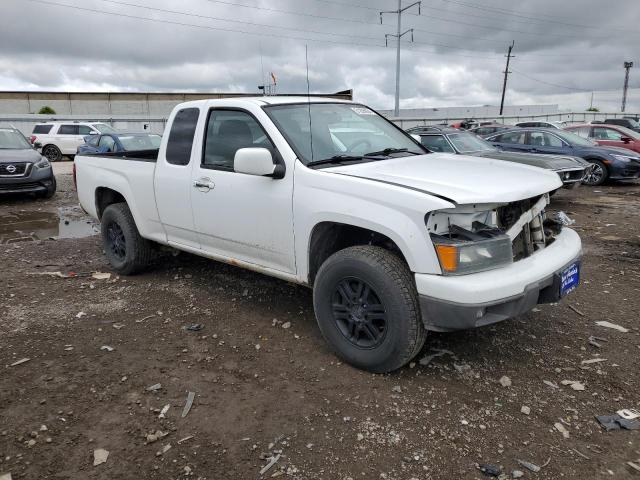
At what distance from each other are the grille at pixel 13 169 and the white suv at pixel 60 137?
1206 cm

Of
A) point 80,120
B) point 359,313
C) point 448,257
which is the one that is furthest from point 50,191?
point 80,120

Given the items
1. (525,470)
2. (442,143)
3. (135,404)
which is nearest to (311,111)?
(135,404)

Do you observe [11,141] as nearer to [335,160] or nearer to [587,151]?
[335,160]

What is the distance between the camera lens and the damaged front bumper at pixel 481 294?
2807mm

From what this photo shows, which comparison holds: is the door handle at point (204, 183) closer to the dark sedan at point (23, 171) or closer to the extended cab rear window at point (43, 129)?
the dark sedan at point (23, 171)

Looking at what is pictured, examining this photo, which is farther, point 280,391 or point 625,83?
point 625,83

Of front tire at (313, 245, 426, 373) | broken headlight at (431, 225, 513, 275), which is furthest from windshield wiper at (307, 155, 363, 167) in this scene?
broken headlight at (431, 225, 513, 275)

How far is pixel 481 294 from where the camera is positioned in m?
2.80

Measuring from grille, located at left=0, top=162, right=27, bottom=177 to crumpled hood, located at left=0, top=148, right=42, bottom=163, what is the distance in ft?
0.27

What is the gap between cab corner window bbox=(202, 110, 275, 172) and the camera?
13.1 ft

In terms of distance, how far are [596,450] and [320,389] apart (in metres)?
1.57

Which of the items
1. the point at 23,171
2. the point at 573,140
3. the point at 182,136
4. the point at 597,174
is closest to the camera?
the point at 182,136

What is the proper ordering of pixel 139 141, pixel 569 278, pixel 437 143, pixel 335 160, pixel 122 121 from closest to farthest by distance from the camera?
1. pixel 569 278
2. pixel 335 160
3. pixel 437 143
4. pixel 139 141
5. pixel 122 121

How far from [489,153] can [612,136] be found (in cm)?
792
